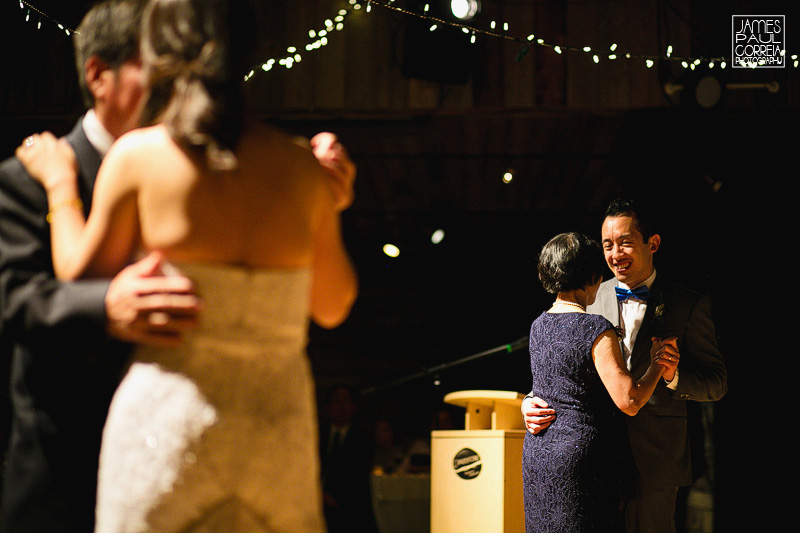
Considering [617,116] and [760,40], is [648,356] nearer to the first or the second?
[617,116]

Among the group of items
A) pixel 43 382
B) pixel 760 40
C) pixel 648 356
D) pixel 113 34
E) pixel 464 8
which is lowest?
pixel 648 356

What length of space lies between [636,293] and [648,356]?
0.27m

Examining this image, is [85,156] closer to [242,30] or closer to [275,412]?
[242,30]

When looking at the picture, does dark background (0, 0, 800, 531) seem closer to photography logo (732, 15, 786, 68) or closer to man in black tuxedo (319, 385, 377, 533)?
photography logo (732, 15, 786, 68)

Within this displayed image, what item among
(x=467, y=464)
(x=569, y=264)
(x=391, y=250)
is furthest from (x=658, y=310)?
(x=391, y=250)

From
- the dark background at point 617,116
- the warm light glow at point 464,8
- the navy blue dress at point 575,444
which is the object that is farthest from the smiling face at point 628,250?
the warm light glow at point 464,8

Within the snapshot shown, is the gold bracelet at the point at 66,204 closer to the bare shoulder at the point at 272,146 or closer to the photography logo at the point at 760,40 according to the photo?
the bare shoulder at the point at 272,146

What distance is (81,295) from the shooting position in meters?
1.10

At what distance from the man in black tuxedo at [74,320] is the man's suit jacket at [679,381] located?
91.2 inches

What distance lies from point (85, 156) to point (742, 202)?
5197mm

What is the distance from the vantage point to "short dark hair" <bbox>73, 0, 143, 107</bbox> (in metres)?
1.32

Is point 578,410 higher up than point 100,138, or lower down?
lower down

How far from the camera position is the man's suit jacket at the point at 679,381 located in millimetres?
3033

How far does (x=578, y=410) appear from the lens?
2.69 metres
